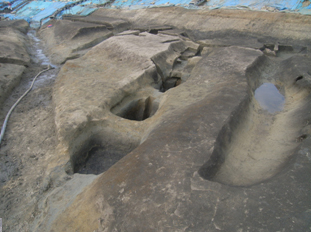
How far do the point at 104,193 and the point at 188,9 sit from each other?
27.6ft

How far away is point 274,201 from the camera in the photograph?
144 centimetres

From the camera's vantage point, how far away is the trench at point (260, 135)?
6.41 ft

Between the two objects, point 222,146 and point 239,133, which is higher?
point 222,146

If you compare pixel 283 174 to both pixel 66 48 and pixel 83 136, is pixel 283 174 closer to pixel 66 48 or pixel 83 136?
pixel 83 136

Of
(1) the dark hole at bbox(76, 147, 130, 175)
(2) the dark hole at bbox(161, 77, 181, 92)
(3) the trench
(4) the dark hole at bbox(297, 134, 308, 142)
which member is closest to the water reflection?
(3) the trench

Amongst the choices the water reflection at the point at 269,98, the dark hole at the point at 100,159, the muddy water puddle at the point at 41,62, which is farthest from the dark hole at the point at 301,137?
the muddy water puddle at the point at 41,62

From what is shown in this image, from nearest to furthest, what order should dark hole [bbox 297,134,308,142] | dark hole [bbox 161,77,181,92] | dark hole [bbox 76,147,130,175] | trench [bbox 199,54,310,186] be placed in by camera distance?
trench [bbox 199,54,310,186]
dark hole [bbox 297,134,308,142]
dark hole [bbox 76,147,130,175]
dark hole [bbox 161,77,181,92]

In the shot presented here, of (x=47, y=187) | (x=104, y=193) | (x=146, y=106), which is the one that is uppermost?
(x=104, y=193)

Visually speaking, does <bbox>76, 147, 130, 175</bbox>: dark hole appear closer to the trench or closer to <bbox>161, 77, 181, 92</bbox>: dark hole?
the trench

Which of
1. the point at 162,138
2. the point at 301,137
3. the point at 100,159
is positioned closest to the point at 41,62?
the point at 100,159

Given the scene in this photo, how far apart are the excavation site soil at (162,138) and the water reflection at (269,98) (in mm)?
23

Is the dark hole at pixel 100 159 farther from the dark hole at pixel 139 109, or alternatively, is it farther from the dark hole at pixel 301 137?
the dark hole at pixel 301 137

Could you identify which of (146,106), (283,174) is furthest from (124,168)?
(146,106)

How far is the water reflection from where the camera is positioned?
129 inches
